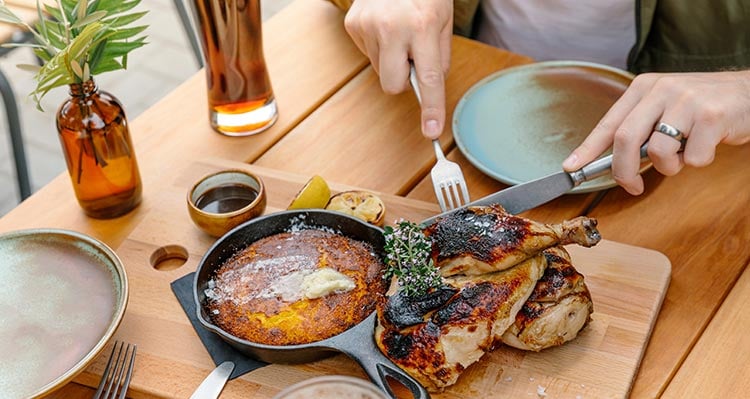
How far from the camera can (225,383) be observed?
137 cm

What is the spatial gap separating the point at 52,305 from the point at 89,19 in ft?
1.70

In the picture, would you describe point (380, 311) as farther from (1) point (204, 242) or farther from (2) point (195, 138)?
(2) point (195, 138)

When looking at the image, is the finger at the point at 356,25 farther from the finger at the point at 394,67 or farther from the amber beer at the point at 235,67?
the amber beer at the point at 235,67

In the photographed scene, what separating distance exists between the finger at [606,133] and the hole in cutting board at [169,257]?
774 millimetres

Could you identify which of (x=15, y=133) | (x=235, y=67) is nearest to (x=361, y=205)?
(x=235, y=67)

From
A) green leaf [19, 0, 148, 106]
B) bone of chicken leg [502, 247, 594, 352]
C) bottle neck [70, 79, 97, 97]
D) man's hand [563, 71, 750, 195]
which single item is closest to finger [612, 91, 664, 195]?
man's hand [563, 71, 750, 195]

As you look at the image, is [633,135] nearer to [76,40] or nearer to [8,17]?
[76,40]

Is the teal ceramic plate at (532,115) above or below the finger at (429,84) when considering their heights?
below

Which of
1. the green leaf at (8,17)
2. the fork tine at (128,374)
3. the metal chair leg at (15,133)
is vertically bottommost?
the metal chair leg at (15,133)

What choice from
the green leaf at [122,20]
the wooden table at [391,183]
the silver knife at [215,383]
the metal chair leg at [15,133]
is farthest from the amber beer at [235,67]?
the metal chair leg at [15,133]

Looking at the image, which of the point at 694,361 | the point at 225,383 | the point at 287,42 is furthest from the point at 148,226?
the point at 694,361

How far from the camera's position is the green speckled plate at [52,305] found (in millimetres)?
1352

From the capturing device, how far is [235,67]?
1895 mm

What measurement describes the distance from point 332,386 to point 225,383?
0.22 m
